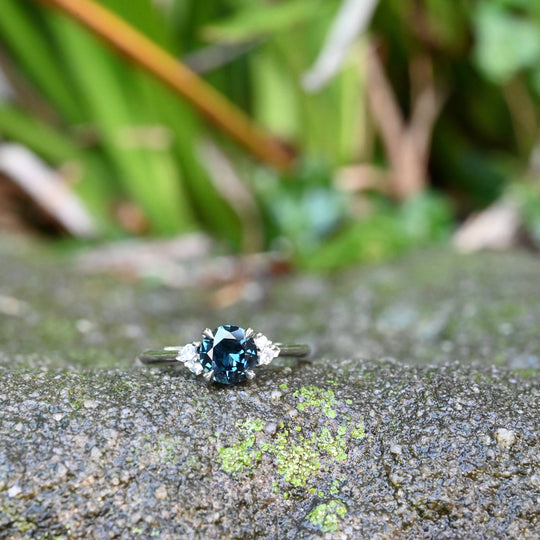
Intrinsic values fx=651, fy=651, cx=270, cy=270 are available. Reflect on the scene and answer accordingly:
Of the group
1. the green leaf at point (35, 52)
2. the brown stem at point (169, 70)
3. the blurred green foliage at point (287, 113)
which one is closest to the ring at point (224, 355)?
the blurred green foliage at point (287, 113)

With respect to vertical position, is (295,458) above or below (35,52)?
below

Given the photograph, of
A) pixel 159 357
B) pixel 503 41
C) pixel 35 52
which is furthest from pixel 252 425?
pixel 35 52

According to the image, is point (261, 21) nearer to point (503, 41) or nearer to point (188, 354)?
point (503, 41)

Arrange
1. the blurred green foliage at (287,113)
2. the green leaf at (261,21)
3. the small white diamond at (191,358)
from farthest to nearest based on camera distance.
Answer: the blurred green foliage at (287,113) < the green leaf at (261,21) < the small white diamond at (191,358)

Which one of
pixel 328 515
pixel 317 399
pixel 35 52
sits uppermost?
pixel 35 52

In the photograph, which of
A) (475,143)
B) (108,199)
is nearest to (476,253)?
(475,143)

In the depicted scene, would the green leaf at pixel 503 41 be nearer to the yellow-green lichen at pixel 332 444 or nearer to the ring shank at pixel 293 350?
the ring shank at pixel 293 350

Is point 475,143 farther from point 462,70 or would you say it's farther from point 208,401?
point 208,401
